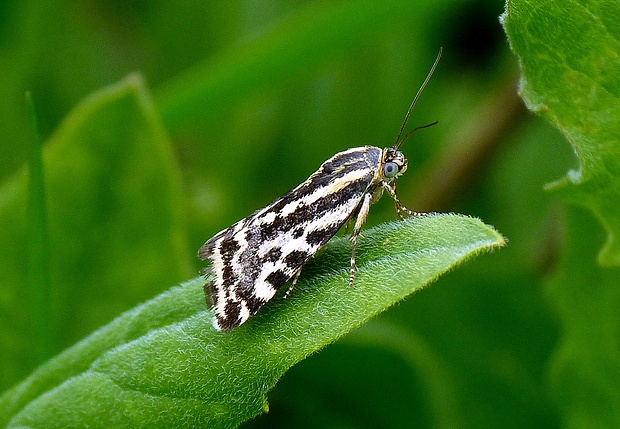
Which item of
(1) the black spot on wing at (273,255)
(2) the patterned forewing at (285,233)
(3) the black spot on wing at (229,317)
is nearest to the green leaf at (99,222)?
(2) the patterned forewing at (285,233)

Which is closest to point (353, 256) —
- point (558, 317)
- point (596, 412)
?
point (596, 412)

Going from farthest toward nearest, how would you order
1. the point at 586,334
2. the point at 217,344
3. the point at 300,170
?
the point at 300,170 < the point at 586,334 < the point at 217,344

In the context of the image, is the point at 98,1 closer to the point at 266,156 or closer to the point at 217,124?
the point at 217,124

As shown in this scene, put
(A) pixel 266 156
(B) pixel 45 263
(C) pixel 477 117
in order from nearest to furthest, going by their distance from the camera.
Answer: (B) pixel 45 263 → (C) pixel 477 117 → (A) pixel 266 156

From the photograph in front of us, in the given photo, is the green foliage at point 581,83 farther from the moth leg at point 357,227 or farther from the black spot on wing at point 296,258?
the black spot on wing at point 296,258

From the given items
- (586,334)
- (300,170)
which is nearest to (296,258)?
(586,334)

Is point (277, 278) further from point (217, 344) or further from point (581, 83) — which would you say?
point (581, 83)

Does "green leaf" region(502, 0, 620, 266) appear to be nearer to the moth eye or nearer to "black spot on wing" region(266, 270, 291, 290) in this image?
the moth eye
